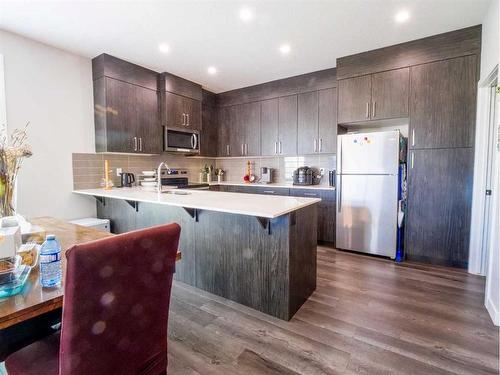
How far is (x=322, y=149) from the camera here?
3.90 metres

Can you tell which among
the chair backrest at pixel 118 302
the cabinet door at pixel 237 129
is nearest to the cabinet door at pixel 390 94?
the cabinet door at pixel 237 129

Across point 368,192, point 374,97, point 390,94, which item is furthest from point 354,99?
point 368,192

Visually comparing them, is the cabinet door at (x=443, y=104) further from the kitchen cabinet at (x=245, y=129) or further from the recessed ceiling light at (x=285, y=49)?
the kitchen cabinet at (x=245, y=129)

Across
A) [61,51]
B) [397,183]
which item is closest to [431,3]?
[397,183]

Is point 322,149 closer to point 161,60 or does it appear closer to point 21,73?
point 161,60

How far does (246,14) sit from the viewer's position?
2.43 meters

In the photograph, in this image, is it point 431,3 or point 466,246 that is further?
point 466,246

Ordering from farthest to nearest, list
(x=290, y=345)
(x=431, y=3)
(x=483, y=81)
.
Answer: (x=483, y=81) → (x=431, y=3) → (x=290, y=345)

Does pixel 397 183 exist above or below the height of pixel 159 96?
below

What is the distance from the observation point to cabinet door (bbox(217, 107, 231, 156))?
4922 millimetres

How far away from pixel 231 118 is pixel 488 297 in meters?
4.22

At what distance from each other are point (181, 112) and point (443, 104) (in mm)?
3545

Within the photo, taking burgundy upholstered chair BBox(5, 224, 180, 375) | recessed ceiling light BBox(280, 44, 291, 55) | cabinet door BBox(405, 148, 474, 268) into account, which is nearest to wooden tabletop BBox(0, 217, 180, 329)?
burgundy upholstered chair BBox(5, 224, 180, 375)

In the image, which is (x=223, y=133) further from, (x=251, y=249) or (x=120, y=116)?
(x=251, y=249)
